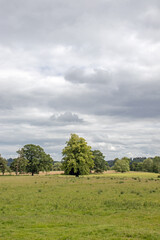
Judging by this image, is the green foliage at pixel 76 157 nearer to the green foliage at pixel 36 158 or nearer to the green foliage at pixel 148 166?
the green foliage at pixel 36 158

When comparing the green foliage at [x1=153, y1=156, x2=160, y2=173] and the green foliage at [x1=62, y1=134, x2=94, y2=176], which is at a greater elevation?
the green foliage at [x1=62, y1=134, x2=94, y2=176]

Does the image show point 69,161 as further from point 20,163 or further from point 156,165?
point 156,165

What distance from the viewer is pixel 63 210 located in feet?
68.1

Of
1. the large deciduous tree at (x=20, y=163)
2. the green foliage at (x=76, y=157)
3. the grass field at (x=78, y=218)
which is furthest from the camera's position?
the large deciduous tree at (x=20, y=163)

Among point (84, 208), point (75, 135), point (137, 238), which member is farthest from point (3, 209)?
point (75, 135)

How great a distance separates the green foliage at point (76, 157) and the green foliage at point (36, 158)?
80.8 feet

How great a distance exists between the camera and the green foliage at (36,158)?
91500 mm

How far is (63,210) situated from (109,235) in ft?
29.3

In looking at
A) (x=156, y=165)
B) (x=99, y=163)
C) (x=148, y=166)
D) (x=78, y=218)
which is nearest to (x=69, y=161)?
(x=78, y=218)

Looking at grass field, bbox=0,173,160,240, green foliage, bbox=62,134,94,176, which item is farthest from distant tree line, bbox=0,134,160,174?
grass field, bbox=0,173,160,240

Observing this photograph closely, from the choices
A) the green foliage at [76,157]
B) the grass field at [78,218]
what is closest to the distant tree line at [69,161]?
the green foliage at [76,157]

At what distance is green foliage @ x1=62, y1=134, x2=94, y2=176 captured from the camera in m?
67.0

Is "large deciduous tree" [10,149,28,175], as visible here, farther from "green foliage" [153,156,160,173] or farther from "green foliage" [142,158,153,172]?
"green foliage" [142,158,153,172]

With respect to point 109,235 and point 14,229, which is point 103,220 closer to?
point 109,235
